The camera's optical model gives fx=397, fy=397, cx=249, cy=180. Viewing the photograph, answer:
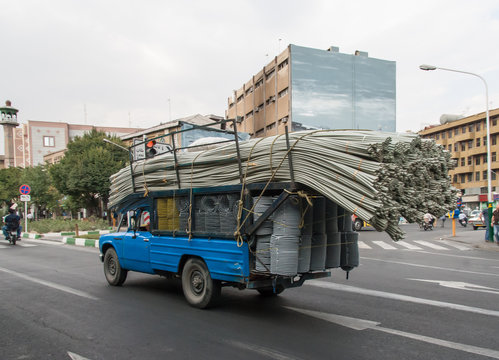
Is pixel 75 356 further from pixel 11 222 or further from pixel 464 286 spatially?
pixel 11 222

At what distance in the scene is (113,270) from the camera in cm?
850

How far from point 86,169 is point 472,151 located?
56.5 metres

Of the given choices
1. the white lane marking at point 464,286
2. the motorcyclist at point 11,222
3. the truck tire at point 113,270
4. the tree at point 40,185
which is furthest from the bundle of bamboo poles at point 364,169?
the tree at point 40,185

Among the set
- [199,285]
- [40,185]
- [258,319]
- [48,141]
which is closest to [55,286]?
[199,285]

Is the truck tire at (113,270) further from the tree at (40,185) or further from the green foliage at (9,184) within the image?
the green foliage at (9,184)

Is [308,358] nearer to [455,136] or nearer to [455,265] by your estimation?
[455,265]

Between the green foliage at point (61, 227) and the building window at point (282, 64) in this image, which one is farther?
the building window at point (282, 64)

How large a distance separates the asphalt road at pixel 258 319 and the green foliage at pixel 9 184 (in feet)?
171

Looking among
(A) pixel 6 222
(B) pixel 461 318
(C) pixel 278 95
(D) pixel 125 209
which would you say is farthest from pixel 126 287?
(C) pixel 278 95

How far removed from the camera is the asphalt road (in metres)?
4.49

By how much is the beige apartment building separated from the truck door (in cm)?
6161

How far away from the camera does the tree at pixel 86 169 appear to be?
125 ft

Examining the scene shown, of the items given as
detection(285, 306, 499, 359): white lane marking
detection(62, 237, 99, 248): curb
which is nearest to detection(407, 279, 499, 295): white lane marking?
detection(285, 306, 499, 359): white lane marking

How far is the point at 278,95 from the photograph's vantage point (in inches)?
1805
